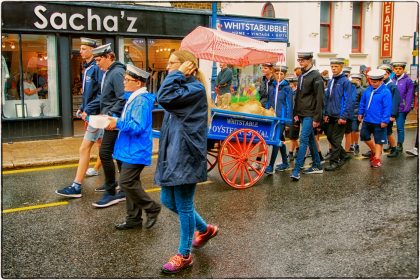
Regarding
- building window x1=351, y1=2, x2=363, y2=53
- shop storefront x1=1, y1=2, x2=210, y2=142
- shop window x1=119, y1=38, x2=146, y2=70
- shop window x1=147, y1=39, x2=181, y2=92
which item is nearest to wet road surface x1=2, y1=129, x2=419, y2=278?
shop storefront x1=1, y1=2, x2=210, y2=142

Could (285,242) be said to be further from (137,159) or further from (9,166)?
(9,166)

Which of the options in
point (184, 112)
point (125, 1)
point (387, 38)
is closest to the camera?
point (184, 112)

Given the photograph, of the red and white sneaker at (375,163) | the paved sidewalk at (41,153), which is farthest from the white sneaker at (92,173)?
the red and white sneaker at (375,163)

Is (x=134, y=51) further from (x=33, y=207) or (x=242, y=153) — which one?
(x=33, y=207)

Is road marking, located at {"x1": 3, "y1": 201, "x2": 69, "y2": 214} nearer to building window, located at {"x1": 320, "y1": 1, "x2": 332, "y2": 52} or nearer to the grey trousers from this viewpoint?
the grey trousers

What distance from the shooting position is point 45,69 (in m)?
12.0

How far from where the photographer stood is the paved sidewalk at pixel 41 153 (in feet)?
29.7

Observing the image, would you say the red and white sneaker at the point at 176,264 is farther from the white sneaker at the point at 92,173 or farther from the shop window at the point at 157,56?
the shop window at the point at 157,56

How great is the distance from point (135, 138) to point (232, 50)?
12.6 feet

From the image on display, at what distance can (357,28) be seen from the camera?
20109mm

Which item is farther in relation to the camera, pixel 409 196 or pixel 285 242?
pixel 409 196

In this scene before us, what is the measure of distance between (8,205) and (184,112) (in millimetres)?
3459

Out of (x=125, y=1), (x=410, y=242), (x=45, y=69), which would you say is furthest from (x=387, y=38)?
(x=410, y=242)

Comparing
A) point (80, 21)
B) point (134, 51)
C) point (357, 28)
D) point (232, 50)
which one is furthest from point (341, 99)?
point (357, 28)
